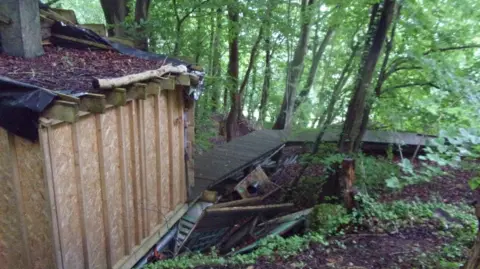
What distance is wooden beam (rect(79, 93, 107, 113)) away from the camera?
124 inches

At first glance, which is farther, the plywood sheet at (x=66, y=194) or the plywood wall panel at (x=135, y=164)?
the plywood wall panel at (x=135, y=164)

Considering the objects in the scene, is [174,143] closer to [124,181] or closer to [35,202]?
[124,181]

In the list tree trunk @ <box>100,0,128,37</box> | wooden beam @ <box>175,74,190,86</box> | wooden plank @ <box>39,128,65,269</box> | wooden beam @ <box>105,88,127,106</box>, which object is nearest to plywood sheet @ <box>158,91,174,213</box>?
wooden beam @ <box>175,74,190,86</box>

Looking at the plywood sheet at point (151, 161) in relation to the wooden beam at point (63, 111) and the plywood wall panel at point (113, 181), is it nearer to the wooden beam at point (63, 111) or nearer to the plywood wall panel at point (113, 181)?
the plywood wall panel at point (113, 181)

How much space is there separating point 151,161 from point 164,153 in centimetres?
39

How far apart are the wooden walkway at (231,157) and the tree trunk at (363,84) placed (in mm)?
2732

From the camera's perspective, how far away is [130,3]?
8.25 meters

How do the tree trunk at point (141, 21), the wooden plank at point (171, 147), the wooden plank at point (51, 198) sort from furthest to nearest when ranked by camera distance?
1. the tree trunk at point (141, 21)
2. the wooden plank at point (171, 147)
3. the wooden plank at point (51, 198)

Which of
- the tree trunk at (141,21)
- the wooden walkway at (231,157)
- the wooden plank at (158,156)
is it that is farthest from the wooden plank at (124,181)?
the tree trunk at (141,21)

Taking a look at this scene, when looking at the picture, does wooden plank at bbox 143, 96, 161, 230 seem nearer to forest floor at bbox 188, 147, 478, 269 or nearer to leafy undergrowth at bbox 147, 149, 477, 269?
leafy undergrowth at bbox 147, 149, 477, 269

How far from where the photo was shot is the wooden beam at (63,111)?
9.47 feet

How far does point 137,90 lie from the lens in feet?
13.4

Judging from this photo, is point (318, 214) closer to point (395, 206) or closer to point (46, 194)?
point (395, 206)

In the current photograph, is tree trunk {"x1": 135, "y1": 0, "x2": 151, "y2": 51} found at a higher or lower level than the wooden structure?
higher
